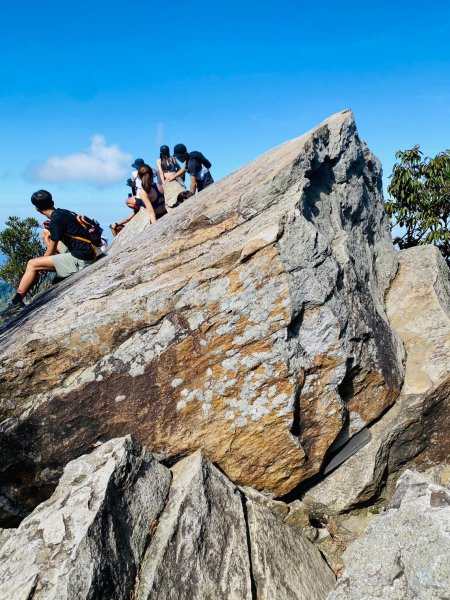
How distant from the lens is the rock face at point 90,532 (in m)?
4.77

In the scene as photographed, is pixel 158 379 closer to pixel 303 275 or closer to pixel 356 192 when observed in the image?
pixel 303 275

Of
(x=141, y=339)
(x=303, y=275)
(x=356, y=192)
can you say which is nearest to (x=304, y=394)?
(x=303, y=275)

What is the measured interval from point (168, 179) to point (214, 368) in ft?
38.5

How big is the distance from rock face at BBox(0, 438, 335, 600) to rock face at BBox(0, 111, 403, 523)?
59 centimetres

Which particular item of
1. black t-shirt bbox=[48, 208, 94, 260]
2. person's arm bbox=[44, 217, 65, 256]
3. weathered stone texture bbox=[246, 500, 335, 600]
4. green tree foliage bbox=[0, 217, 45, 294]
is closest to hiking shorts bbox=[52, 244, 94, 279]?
black t-shirt bbox=[48, 208, 94, 260]

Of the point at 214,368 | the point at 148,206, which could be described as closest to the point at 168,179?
the point at 148,206

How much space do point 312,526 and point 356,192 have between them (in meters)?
7.73

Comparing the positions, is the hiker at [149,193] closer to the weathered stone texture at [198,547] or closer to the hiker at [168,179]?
the hiker at [168,179]

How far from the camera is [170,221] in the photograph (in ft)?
34.8

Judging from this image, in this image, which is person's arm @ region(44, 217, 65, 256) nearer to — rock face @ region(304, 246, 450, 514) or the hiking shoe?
the hiking shoe

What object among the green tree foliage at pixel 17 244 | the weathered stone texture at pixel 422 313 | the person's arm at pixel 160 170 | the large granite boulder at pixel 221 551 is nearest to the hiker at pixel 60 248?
the large granite boulder at pixel 221 551

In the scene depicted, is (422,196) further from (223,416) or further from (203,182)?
(223,416)

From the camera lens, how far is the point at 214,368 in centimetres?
720

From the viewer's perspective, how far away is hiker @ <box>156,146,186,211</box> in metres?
16.5
